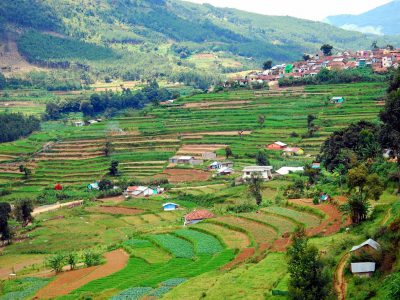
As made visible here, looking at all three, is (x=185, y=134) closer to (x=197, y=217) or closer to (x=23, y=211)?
(x=23, y=211)

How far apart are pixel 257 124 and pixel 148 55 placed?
249 ft

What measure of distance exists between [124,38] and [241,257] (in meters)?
127

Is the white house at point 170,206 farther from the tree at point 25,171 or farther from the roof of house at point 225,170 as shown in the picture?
the tree at point 25,171

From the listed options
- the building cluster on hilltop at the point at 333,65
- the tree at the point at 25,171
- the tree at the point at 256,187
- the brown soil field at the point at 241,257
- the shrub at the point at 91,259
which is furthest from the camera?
the building cluster on hilltop at the point at 333,65

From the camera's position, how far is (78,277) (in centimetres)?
3045

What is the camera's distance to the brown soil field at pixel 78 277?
2823 centimetres

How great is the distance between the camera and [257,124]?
220ft

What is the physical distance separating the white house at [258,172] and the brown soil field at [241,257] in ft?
72.7

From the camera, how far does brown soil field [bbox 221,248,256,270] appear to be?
27236 millimetres

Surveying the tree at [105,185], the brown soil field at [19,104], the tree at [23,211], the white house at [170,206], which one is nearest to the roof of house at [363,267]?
the white house at [170,206]

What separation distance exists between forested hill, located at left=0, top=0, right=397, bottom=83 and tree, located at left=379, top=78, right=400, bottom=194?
91257 mm

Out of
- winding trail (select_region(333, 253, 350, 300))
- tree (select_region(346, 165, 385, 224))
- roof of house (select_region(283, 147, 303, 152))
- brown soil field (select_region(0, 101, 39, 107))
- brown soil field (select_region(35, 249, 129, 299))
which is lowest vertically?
brown soil field (select_region(35, 249, 129, 299))

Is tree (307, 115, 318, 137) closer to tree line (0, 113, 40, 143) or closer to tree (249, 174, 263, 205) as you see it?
tree (249, 174, 263, 205)

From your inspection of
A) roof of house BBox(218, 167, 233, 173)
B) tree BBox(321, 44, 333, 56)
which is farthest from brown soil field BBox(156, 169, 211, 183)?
tree BBox(321, 44, 333, 56)
